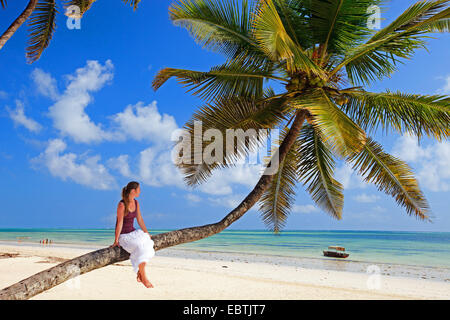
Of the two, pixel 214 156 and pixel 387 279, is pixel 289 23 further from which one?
pixel 387 279

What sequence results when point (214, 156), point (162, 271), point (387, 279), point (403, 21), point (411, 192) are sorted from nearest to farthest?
point (403, 21)
point (214, 156)
point (411, 192)
point (162, 271)
point (387, 279)

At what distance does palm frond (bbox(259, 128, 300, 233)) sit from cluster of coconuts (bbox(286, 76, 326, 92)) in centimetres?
204

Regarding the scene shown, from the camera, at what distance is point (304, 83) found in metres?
6.53

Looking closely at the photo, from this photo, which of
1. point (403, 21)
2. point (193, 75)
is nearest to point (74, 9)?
point (193, 75)

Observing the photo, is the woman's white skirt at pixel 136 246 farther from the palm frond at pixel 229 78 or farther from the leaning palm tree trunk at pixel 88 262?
the palm frond at pixel 229 78

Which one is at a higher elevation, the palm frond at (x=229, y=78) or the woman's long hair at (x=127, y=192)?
the palm frond at (x=229, y=78)

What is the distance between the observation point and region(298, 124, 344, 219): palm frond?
333 inches

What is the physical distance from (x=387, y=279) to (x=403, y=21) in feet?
42.8

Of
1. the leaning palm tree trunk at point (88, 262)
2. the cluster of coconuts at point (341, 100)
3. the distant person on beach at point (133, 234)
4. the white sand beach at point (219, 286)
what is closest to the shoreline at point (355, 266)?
the white sand beach at point (219, 286)

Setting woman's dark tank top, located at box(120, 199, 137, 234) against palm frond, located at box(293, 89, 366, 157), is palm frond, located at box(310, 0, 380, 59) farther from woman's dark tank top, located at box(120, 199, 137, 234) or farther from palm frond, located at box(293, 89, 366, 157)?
woman's dark tank top, located at box(120, 199, 137, 234)

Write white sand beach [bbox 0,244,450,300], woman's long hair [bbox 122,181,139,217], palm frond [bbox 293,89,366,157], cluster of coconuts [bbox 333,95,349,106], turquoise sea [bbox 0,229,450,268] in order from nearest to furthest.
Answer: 1. woman's long hair [bbox 122,181,139,217]
2. palm frond [bbox 293,89,366,157]
3. cluster of coconuts [bbox 333,95,349,106]
4. white sand beach [bbox 0,244,450,300]
5. turquoise sea [bbox 0,229,450,268]

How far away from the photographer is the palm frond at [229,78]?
23.3 feet

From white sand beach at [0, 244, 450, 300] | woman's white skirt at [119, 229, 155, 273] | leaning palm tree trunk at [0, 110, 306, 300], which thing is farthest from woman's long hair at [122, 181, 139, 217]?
white sand beach at [0, 244, 450, 300]

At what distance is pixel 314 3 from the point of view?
681cm
